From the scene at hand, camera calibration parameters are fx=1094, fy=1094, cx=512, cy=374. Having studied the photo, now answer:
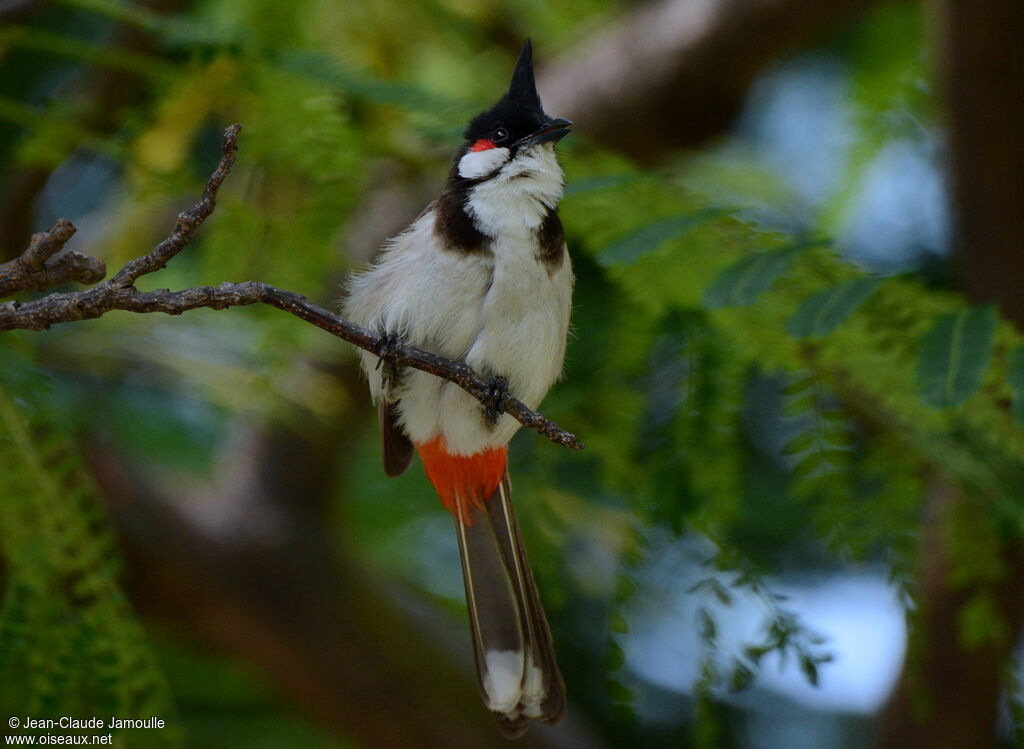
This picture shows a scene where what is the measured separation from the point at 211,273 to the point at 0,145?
164 cm

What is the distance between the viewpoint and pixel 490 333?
1.97m

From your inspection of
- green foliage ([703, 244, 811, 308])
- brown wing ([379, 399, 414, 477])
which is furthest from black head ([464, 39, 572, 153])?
brown wing ([379, 399, 414, 477])

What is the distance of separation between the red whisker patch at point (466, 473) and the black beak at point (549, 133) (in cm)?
61

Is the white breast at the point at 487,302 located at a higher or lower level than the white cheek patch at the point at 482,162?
lower

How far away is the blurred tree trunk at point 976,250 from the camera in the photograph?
9.40 ft

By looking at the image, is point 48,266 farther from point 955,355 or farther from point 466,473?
Result: point 955,355

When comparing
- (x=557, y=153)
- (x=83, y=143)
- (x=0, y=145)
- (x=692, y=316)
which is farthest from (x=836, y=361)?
(x=0, y=145)

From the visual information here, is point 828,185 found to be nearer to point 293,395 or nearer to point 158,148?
point 293,395

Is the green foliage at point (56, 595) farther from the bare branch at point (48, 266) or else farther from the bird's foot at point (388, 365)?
the bare branch at point (48, 266)

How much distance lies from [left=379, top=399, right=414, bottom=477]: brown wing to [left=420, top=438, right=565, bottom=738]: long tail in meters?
0.08

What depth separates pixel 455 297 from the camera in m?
1.96

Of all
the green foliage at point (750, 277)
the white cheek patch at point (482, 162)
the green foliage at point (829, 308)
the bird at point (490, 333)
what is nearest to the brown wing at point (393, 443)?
the bird at point (490, 333)

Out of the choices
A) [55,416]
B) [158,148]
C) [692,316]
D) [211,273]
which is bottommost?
[55,416]

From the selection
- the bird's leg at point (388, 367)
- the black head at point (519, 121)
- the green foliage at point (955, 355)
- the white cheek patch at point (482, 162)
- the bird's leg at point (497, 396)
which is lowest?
the green foliage at point (955, 355)
